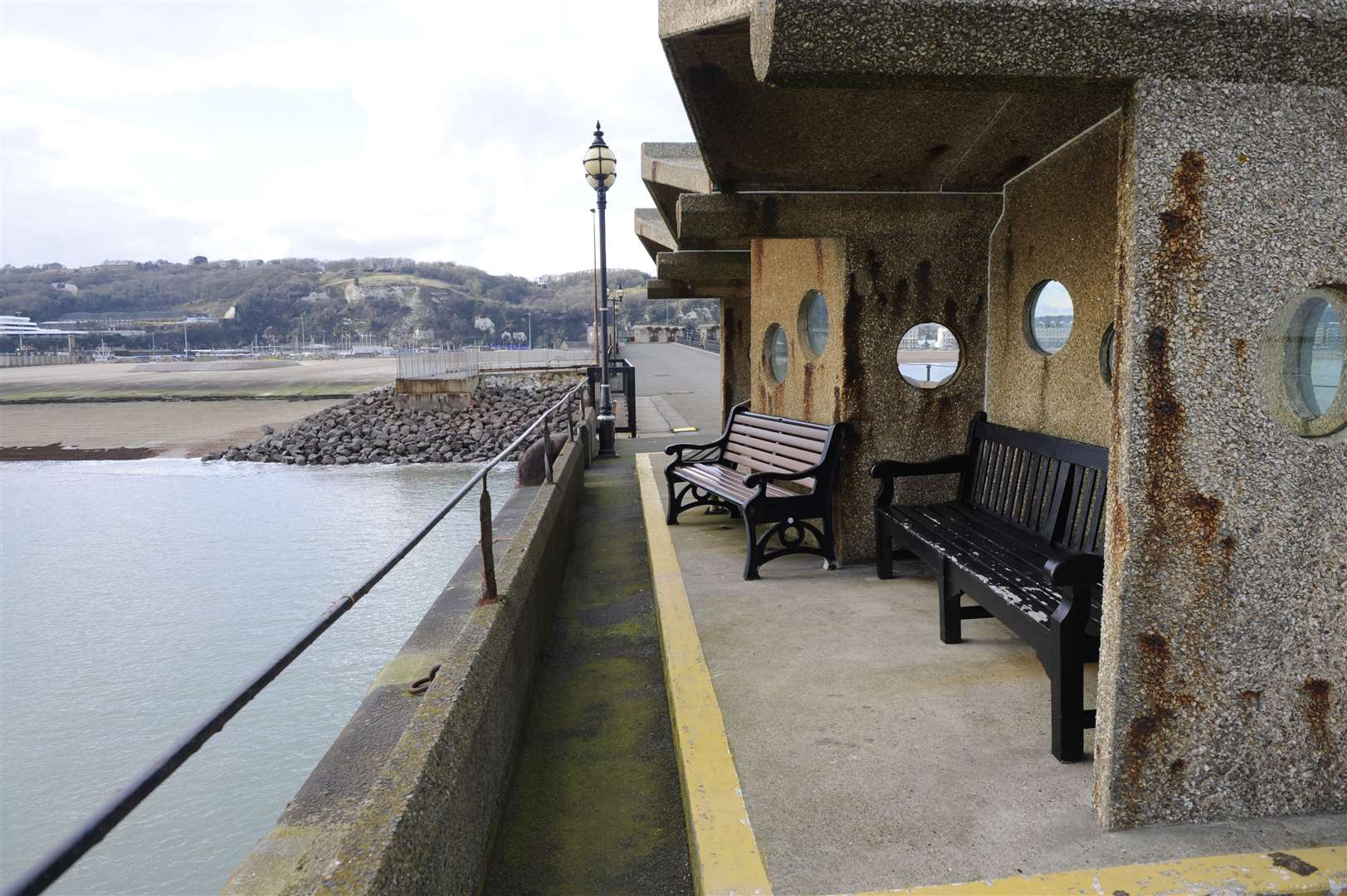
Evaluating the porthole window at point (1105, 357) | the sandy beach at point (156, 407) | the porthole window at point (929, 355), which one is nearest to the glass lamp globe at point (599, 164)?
the porthole window at point (929, 355)

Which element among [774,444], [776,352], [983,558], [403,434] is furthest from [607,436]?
[403,434]

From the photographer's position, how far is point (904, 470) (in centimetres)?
538

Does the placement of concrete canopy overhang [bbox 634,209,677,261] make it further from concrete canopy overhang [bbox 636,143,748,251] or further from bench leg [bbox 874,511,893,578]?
bench leg [bbox 874,511,893,578]

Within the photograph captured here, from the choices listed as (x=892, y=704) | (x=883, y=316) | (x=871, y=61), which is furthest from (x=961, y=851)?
(x=883, y=316)

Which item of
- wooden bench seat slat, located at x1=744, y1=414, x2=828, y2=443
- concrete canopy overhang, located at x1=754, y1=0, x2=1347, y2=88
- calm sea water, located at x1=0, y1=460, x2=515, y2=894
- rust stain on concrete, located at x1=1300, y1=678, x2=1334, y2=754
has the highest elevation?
concrete canopy overhang, located at x1=754, y1=0, x2=1347, y2=88

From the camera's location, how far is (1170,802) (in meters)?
2.65

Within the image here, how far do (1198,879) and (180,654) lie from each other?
9.17m

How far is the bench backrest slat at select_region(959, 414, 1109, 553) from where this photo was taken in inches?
159

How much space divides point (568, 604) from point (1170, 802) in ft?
12.5

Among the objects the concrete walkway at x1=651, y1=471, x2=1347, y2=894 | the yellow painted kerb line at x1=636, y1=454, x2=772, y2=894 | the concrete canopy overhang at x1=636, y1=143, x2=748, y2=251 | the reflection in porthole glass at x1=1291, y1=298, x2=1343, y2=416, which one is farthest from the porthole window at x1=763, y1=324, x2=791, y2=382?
the reflection in porthole glass at x1=1291, y1=298, x2=1343, y2=416

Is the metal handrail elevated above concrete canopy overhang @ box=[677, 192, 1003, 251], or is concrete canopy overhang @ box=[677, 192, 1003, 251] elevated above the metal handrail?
concrete canopy overhang @ box=[677, 192, 1003, 251]

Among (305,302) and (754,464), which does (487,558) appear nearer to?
(754,464)

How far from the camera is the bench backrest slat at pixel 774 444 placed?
5895mm

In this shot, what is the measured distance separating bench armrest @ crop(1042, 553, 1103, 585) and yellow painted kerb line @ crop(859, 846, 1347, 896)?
3.01 ft
